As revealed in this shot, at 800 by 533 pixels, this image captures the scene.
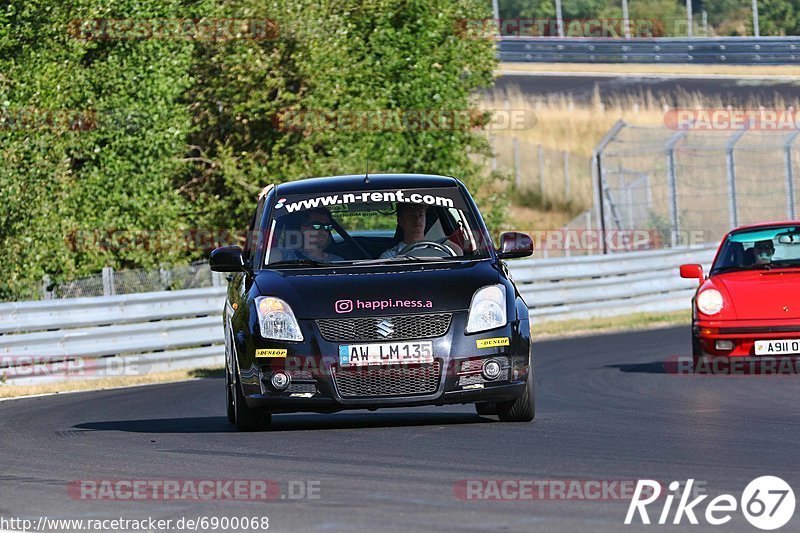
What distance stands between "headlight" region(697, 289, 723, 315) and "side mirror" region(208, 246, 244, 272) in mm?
5390

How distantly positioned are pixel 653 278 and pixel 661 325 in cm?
249

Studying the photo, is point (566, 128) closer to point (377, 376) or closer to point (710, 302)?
point (710, 302)

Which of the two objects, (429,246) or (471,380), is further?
(429,246)

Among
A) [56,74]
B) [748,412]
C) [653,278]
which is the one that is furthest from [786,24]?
[748,412]

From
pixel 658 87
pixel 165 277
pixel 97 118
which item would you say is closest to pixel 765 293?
pixel 165 277

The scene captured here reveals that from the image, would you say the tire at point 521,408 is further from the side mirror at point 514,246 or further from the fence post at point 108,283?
the fence post at point 108,283

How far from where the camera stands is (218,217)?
25.5 meters

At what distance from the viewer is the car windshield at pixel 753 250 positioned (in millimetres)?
14583

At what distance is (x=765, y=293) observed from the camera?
1381 centimetres

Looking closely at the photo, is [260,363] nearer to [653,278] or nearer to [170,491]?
[170,491]

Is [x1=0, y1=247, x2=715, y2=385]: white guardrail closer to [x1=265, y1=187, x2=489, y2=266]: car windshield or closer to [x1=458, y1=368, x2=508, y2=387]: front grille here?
[x1=265, y1=187, x2=489, y2=266]: car windshield

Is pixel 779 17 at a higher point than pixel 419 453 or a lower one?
lower

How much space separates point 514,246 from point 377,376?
156 cm

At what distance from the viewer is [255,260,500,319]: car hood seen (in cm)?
905
